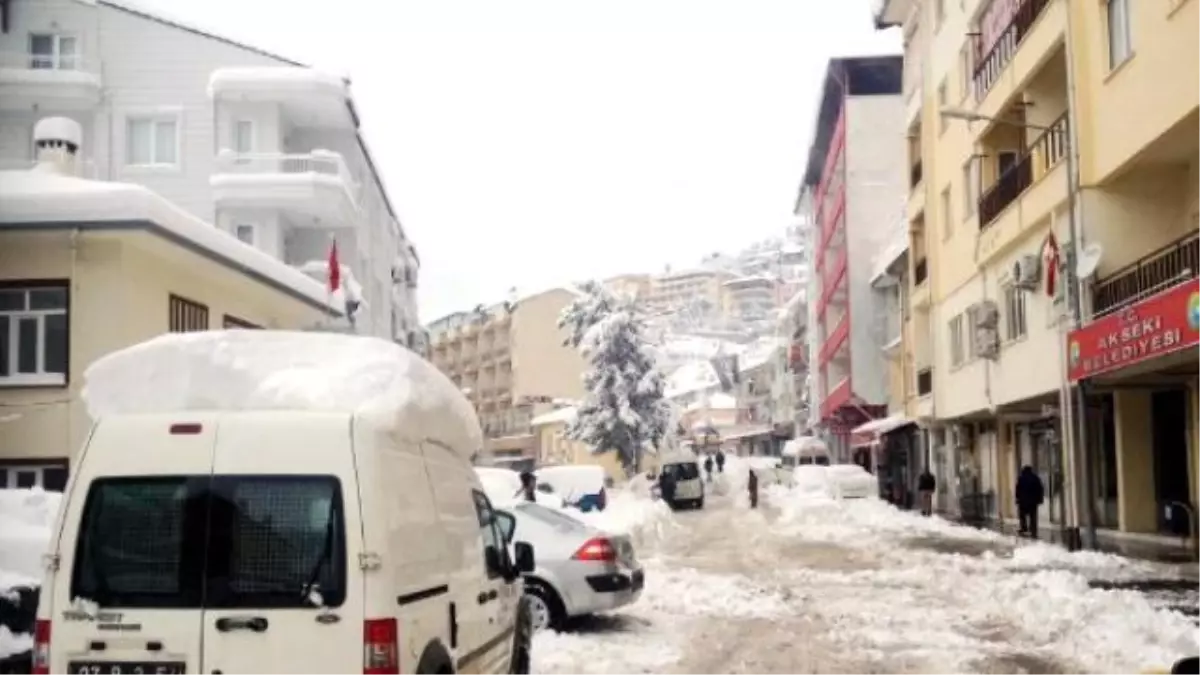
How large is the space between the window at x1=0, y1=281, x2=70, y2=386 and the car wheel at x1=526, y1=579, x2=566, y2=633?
32.3 ft

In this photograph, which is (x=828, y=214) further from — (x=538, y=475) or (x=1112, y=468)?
(x=1112, y=468)

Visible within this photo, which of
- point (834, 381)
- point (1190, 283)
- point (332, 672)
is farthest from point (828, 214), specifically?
point (332, 672)

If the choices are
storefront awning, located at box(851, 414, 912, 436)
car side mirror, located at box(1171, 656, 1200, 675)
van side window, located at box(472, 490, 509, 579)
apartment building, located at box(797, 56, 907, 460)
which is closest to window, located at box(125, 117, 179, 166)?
storefront awning, located at box(851, 414, 912, 436)

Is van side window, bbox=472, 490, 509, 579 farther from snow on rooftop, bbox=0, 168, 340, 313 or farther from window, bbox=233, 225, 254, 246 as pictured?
window, bbox=233, 225, 254, 246

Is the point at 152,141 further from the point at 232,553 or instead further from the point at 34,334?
the point at 232,553

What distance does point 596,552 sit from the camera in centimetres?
1385

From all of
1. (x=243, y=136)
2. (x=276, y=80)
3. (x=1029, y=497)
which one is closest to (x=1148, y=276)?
(x=1029, y=497)

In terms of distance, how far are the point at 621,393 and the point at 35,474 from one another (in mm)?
51199

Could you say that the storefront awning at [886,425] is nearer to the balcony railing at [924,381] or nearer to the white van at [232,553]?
the balcony railing at [924,381]

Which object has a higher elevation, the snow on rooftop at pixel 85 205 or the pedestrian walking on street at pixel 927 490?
the snow on rooftop at pixel 85 205

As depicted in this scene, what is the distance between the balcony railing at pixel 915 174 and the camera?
43.4 meters

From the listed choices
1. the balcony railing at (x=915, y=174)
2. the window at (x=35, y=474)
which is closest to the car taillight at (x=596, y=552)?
the window at (x=35, y=474)

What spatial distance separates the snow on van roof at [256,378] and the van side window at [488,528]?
5.77ft

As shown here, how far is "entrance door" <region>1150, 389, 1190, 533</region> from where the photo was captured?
25938 millimetres
